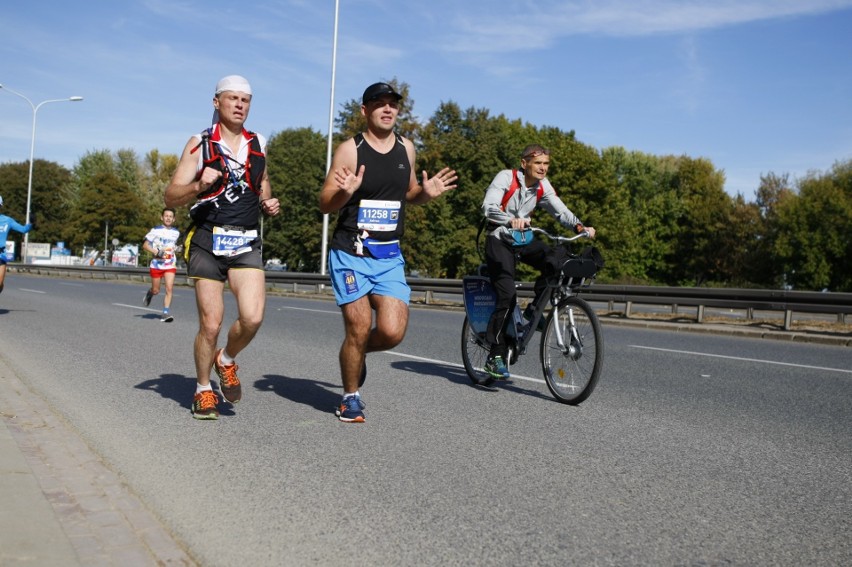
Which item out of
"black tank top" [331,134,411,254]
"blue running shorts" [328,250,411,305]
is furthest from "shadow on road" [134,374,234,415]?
"black tank top" [331,134,411,254]

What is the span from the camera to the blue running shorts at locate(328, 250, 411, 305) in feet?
18.3

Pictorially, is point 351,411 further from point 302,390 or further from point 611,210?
point 611,210

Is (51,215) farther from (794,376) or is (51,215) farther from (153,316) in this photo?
(794,376)

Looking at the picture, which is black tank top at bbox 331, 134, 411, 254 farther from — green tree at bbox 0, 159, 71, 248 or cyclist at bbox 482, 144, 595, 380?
green tree at bbox 0, 159, 71, 248

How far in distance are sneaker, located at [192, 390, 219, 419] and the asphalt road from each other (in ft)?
0.26

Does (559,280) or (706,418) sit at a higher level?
(559,280)

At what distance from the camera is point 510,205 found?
7.24 meters

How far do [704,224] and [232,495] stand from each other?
2733 inches

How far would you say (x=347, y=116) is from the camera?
51062 mm

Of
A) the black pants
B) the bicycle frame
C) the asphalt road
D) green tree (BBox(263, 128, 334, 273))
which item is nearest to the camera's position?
the asphalt road

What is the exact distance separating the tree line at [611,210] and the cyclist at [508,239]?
122 ft

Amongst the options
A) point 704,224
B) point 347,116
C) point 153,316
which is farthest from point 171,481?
point 704,224

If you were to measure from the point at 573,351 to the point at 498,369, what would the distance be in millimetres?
787

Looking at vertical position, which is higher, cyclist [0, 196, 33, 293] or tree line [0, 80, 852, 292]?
tree line [0, 80, 852, 292]
